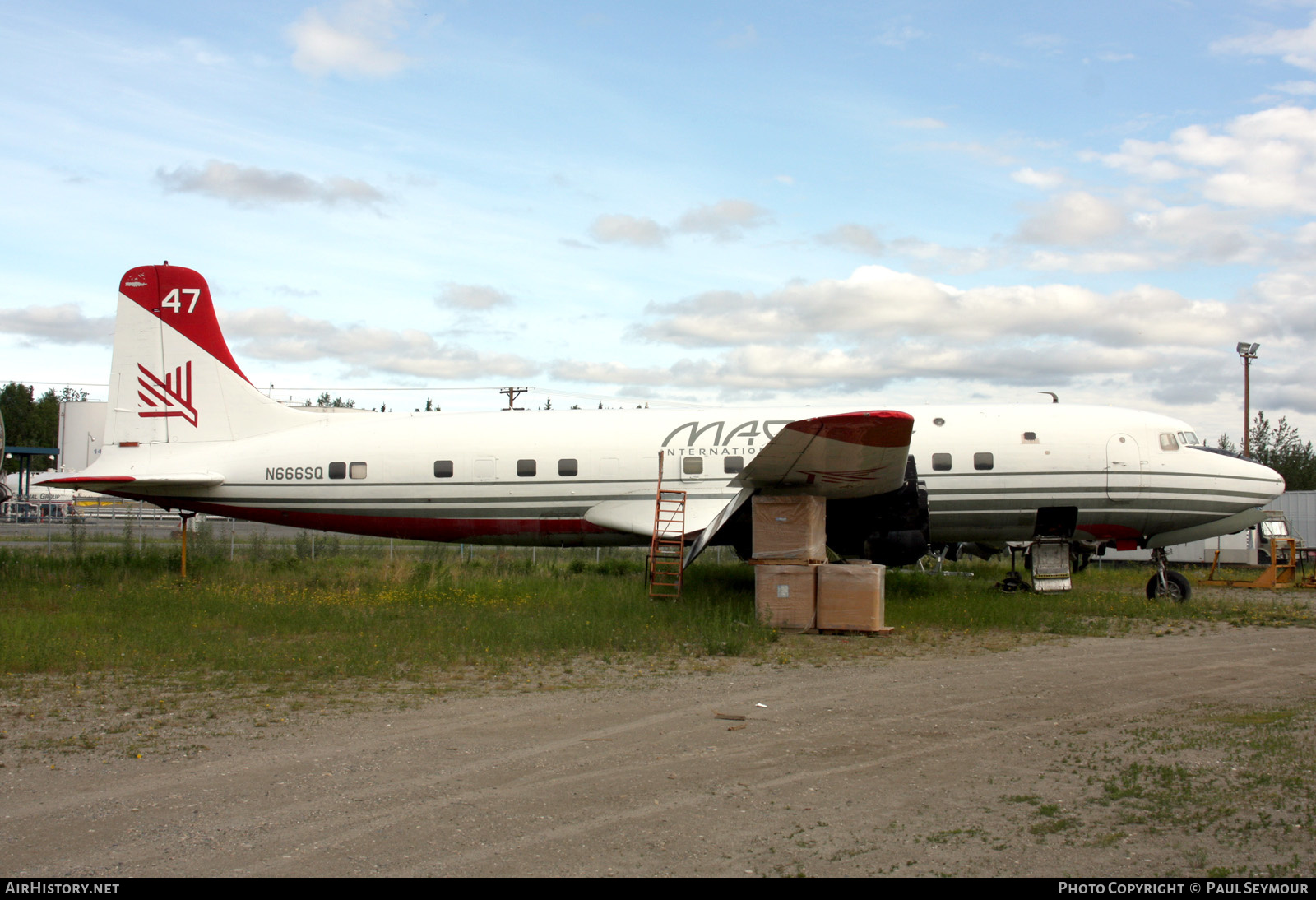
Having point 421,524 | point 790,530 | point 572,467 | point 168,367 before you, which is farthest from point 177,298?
point 790,530

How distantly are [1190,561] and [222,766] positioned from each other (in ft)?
112

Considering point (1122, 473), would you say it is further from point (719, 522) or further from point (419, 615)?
point (419, 615)

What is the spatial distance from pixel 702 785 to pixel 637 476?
11.2m

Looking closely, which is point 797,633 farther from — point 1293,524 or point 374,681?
point 1293,524

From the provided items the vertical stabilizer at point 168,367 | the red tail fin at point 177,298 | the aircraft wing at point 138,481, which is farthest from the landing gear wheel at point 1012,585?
the red tail fin at point 177,298

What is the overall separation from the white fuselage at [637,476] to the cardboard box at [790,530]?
3.56 meters

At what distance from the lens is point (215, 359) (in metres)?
17.5

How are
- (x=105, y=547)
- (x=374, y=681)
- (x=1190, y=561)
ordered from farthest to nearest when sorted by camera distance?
(x=1190, y=561), (x=105, y=547), (x=374, y=681)

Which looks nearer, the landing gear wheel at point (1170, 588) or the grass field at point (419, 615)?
the grass field at point (419, 615)

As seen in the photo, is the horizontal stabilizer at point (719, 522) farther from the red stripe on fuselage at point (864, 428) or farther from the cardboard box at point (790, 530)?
the red stripe on fuselage at point (864, 428)

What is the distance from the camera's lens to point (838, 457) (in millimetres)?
12250

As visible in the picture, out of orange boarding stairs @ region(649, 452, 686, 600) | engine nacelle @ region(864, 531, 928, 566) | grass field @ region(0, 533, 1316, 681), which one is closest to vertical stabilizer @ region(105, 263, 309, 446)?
grass field @ region(0, 533, 1316, 681)

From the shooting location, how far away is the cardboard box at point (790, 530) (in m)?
12.8
